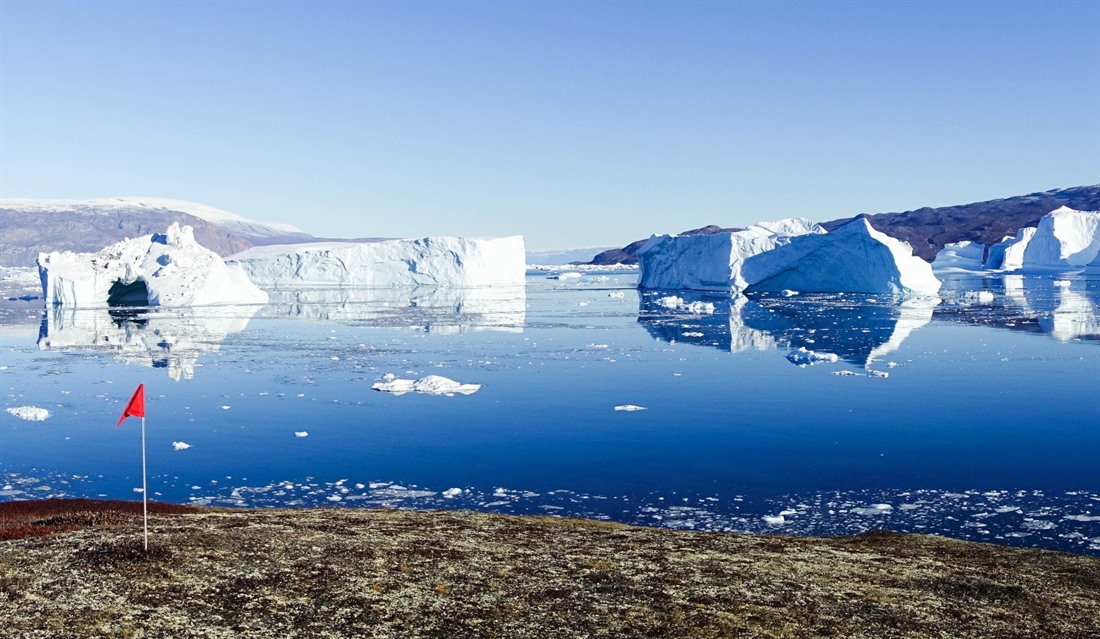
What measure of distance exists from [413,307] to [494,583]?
189 ft

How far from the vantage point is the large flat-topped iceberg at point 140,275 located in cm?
6419

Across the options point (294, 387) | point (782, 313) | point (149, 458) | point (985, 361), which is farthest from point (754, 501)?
point (782, 313)

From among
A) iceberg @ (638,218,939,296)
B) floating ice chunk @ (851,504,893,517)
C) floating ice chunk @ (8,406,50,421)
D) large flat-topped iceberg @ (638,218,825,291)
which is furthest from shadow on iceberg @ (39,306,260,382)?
iceberg @ (638,218,939,296)

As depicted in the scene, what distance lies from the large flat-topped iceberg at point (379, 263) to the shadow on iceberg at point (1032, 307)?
42066 mm

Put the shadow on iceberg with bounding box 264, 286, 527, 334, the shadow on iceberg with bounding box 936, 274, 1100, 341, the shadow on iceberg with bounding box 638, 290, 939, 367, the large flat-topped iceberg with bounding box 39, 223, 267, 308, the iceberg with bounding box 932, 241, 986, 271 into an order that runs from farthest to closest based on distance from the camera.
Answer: the iceberg with bounding box 932, 241, 986, 271 < the large flat-topped iceberg with bounding box 39, 223, 267, 308 < the shadow on iceberg with bounding box 264, 286, 527, 334 < the shadow on iceberg with bounding box 936, 274, 1100, 341 < the shadow on iceberg with bounding box 638, 290, 939, 367

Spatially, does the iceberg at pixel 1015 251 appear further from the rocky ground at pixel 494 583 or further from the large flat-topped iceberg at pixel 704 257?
the rocky ground at pixel 494 583

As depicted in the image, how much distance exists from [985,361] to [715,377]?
1085 centimetres

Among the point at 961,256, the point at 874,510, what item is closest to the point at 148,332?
the point at 874,510

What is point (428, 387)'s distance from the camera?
27.8 metres

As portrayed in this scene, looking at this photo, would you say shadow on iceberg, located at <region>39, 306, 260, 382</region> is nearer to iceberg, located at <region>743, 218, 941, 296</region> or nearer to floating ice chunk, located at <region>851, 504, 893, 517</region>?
floating ice chunk, located at <region>851, 504, 893, 517</region>

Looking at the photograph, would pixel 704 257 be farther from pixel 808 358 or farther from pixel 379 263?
pixel 808 358

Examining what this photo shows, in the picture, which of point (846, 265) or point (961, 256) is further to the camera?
point (961, 256)

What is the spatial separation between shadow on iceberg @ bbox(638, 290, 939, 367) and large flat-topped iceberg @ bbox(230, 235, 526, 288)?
20.1 meters

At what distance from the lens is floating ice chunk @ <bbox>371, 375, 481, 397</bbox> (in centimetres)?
2752
